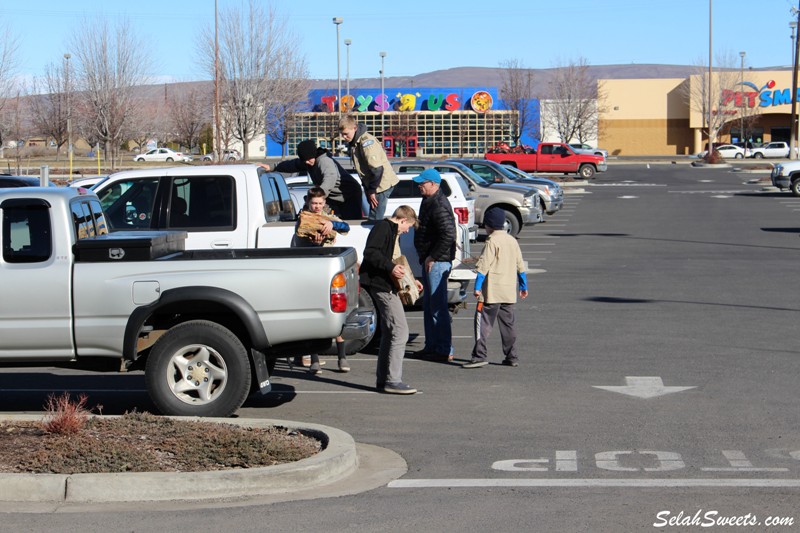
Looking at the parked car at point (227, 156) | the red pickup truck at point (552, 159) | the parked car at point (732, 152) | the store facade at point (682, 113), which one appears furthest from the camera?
the store facade at point (682, 113)

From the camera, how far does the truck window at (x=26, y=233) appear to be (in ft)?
28.4

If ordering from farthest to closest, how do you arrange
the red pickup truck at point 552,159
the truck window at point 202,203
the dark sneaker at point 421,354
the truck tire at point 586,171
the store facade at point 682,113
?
the store facade at point 682,113
the truck tire at point 586,171
the red pickup truck at point 552,159
the dark sneaker at point 421,354
the truck window at point 202,203

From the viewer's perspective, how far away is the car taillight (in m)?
8.50

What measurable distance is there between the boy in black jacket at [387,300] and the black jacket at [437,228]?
1.39m

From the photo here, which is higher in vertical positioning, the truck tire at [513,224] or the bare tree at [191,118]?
the bare tree at [191,118]

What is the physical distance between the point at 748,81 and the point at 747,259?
79.9m

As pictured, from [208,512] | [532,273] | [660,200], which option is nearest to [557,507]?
[208,512]

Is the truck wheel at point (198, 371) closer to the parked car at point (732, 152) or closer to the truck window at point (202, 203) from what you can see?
the truck window at point (202, 203)

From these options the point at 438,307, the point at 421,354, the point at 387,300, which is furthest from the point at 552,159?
the point at 387,300

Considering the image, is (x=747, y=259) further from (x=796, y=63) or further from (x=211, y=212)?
(x=796, y=63)

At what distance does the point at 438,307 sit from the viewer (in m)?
11.5

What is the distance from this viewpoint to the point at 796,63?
50.7 metres

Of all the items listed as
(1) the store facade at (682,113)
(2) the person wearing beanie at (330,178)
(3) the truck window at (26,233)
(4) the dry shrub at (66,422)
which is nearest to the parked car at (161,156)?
(1) the store facade at (682,113)

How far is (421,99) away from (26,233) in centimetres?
8618
